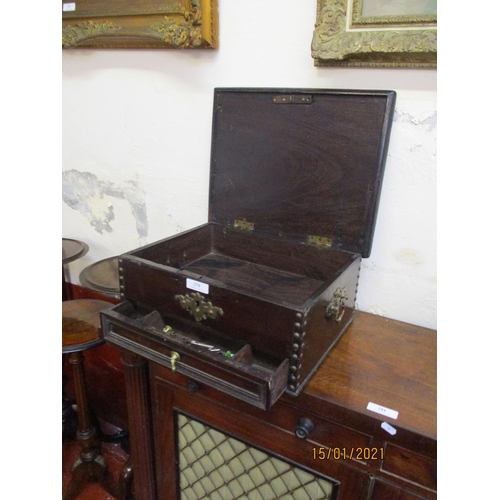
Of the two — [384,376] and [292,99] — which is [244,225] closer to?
[292,99]

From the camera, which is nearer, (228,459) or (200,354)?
(200,354)

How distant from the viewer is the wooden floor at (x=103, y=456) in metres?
1.82

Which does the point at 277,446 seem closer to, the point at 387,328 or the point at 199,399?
the point at 199,399

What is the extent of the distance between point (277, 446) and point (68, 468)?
4.44 ft

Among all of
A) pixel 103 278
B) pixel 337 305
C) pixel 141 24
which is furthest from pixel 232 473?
pixel 141 24

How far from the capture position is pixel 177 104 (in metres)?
1.58

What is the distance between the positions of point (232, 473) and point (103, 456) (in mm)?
1094

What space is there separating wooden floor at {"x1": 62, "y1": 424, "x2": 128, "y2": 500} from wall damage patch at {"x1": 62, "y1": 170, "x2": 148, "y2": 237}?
1.08 metres

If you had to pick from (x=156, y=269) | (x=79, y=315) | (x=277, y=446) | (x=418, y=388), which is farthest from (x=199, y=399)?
(x=79, y=315)

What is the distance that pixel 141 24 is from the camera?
1.50 m

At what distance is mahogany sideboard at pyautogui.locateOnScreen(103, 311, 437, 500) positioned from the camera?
3.04ft

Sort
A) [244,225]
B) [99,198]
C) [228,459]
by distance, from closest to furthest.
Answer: [228,459], [244,225], [99,198]

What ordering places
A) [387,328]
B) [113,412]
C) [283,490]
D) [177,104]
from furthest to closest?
[113,412] < [177,104] < [387,328] < [283,490]
